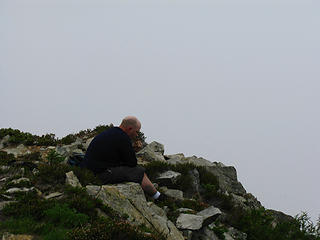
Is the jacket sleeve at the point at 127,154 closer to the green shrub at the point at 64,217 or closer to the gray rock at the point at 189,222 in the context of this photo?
the gray rock at the point at 189,222

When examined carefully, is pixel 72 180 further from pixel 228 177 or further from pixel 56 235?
pixel 228 177

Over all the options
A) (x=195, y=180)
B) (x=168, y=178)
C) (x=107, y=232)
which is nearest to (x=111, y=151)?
(x=168, y=178)

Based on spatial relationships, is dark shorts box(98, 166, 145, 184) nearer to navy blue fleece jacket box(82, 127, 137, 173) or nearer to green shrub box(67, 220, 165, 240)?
navy blue fleece jacket box(82, 127, 137, 173)

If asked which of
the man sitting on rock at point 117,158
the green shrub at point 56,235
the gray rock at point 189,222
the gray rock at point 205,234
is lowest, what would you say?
the green shrub at point 56,235

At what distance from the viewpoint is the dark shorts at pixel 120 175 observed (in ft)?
Result: 26.1

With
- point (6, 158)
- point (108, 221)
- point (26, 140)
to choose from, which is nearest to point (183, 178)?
point (108, 221)

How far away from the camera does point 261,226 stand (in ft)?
29.9

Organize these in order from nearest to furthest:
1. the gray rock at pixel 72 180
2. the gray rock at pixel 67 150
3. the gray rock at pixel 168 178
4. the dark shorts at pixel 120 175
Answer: the gray rock at pixel 72 180 < the dark shorts at pixel 120 175 < the gray rock at pixel 168 178 < the gray rock at pixel 67 150

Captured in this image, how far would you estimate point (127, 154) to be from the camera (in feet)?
26.9

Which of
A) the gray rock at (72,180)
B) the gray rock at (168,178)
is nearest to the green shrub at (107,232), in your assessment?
the gray rock at (72,180)

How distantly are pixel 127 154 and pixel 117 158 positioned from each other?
1.04ft

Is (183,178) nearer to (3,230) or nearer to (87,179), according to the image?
(87,179)

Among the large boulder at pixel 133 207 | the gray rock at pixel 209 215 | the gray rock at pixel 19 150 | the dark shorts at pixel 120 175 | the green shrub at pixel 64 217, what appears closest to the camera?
the green shrub at pixel 64 217

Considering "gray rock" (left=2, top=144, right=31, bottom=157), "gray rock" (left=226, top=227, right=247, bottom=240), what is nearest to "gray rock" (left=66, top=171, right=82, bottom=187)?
"gray rock" (left=226, top=227, right=247, bottom=240)
